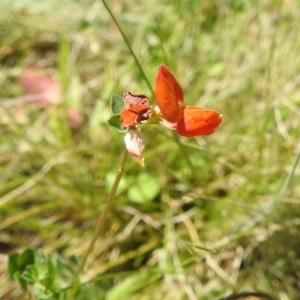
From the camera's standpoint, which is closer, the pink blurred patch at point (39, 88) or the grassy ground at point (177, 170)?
the grassy ground at point (177, 170)

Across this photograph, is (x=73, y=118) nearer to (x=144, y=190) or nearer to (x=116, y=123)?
(x=144, y=190)

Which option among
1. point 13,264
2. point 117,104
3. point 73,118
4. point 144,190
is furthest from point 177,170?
point 117,104

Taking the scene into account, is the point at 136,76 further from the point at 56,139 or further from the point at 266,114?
the point at 266,114

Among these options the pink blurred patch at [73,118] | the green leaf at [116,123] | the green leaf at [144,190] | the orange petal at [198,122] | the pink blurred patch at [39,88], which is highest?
the green leaf at [116,123]

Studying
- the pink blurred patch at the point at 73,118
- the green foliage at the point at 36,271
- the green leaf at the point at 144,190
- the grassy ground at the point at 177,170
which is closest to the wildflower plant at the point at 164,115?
the green foliage at the point at 36,271

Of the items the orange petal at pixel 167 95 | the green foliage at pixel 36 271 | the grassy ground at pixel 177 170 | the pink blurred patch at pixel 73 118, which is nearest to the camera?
the orange petal at pixel 167 95

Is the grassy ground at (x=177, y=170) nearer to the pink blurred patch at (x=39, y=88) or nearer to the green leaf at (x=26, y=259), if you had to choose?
the pink blurred patch at (x=39, y=88)

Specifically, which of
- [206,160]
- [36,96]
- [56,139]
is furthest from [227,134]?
[36,96]
